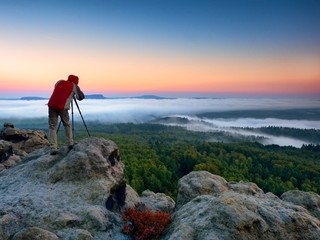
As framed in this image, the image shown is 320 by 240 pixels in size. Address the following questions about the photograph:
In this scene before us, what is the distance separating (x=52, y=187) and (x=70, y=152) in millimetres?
2932

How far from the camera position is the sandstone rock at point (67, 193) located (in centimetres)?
1331

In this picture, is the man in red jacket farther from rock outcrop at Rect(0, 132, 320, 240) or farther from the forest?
the forest

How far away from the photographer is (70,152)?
18766mm

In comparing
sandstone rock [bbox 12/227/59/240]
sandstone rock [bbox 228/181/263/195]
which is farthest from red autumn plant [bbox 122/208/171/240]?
sandstone rock [bbox 228/181/263/195]

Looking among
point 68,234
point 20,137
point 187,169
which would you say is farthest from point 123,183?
point 187,169

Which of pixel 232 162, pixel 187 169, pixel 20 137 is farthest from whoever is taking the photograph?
pixel 232 162

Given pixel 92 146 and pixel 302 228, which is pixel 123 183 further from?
pixel 302 228

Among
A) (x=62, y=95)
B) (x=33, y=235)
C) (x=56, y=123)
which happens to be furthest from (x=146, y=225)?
(x=62, y=95)

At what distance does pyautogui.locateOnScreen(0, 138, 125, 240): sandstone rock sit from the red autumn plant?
1.99ft

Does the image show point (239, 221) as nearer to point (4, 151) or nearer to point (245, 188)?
point (245, 188)

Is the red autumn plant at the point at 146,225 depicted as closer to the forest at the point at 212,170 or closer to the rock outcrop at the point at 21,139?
the rock outcrop at the point at 21,139

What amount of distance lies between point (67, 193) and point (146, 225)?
4998mm

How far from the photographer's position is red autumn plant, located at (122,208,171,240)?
13.7 m

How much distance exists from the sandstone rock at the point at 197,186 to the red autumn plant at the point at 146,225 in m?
5.31
